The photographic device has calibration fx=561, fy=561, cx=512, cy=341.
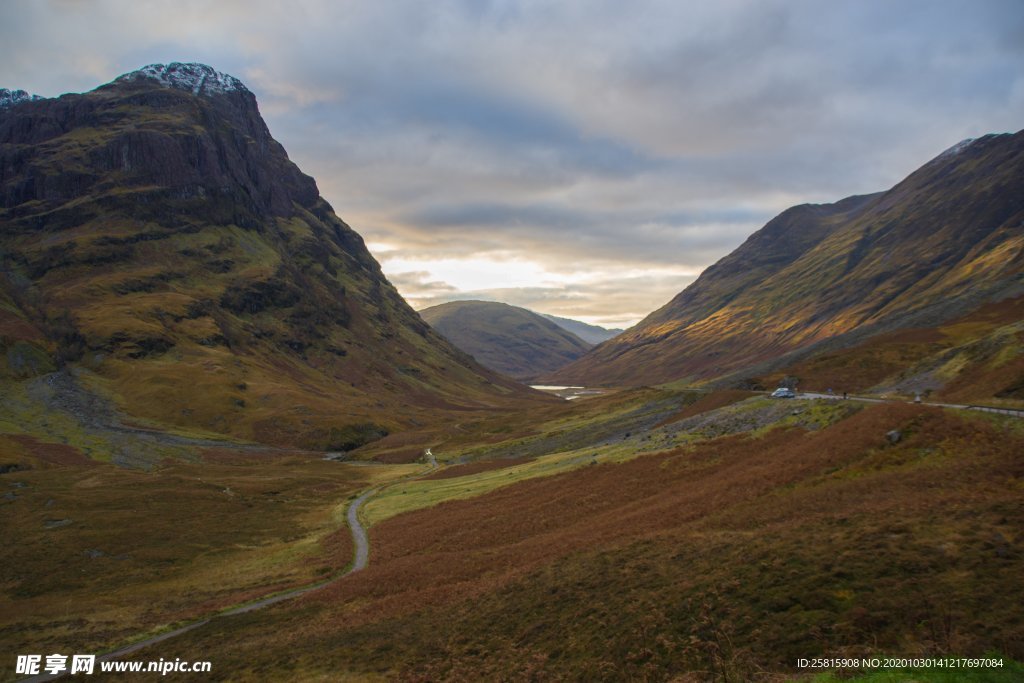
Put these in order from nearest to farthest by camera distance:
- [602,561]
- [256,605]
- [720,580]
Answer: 1. [720,580]
2. [602,561]
3. [256,605]

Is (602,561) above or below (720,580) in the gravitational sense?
below

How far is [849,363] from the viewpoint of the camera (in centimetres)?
9688

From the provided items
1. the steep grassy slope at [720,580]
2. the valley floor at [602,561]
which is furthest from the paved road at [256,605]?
the steep grassy slope at [720,580]

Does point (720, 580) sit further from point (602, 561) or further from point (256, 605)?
point (256, 605)

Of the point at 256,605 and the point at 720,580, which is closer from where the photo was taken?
the point at 720,580

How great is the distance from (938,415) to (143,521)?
75547 millimetres

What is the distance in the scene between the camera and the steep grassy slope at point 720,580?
741 inches

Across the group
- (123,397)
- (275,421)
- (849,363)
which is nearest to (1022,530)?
(849,363)

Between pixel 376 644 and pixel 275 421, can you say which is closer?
pixel 376 644

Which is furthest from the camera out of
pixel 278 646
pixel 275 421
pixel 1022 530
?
pixel 275 421

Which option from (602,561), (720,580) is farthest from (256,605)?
(720,580)

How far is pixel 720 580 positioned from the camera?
23953 mm

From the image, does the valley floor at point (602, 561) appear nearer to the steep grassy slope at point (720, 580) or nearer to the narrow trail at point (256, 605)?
the steep grassy slope at point (720, 580)

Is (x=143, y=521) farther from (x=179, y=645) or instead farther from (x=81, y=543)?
(x=179, y=645)
